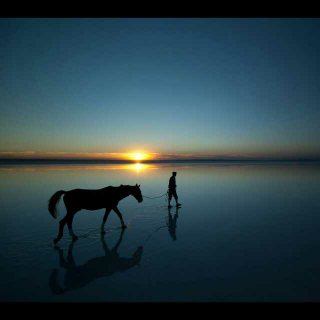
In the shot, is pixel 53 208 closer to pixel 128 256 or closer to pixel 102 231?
pixel 102 231

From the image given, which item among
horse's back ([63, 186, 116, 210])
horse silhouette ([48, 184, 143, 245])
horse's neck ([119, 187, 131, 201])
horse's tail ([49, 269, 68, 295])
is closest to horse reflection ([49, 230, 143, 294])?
horse's tail ([49, 269, 68, 295])

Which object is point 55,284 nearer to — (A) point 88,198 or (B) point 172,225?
(A) point 88,198

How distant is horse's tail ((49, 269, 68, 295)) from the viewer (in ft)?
13.6

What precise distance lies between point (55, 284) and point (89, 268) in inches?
34.2

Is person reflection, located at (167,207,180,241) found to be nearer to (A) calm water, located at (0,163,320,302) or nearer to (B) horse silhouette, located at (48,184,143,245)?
(A) calm water, located at (0,163,320,302)

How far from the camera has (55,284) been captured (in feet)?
14.4

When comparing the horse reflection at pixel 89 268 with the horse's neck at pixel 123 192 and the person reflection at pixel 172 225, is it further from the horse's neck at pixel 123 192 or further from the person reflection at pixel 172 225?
the horse's neck at pixel 123 192

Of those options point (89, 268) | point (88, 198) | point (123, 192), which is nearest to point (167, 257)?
point (89, 268)

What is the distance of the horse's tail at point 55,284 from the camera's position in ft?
13.6

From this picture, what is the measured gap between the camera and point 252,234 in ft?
23.9
